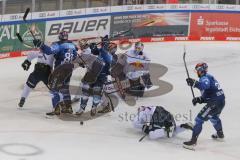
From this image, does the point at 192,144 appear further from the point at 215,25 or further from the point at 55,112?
the point at 215,25

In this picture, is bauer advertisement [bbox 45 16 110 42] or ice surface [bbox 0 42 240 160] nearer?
ice surface [bbox 0 42 240 160]

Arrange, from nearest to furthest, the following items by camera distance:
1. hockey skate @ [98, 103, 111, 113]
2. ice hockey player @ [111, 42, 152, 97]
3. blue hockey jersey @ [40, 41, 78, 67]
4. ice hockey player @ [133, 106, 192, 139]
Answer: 1. ice hockey player @ [133, 106, 192, 139]
2. blue hockey jersey @ [40, 41, 78, 67]
3. hockey skate @ [98, 103, 111, 113]
4. ice hockey player @ [111, 42, 152, 97]

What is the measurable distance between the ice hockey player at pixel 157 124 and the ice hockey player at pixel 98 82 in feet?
4.26

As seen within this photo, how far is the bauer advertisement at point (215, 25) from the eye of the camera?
872 inches

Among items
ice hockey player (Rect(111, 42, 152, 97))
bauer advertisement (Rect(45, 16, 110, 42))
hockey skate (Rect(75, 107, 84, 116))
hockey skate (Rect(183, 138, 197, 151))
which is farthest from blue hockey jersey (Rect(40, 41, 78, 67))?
bauer advertisement (Rect(45, 16, 110, 42))

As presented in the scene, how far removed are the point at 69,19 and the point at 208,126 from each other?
8.65 metres

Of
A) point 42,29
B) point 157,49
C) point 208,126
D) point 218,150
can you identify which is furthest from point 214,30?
point 218,150

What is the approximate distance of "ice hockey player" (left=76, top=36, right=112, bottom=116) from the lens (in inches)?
461

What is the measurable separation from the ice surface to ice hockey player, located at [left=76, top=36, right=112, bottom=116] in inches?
16.7

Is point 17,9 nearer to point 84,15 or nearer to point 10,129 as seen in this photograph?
point 84,15

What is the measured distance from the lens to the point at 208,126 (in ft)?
38.1

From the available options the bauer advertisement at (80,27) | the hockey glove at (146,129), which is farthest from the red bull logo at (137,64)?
the bauer advertisement at (80,27)

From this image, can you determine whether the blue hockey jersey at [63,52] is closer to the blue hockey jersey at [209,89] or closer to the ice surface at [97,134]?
the ice surface at [97,134]

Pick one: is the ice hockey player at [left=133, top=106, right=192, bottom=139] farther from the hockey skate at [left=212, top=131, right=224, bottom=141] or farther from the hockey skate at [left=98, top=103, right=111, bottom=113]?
the hockey skate at [left=98, top=103, right=111, bottom=113]
